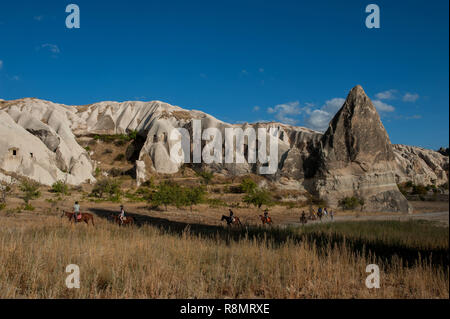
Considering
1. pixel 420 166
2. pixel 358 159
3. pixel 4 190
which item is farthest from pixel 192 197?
pixel 420 166

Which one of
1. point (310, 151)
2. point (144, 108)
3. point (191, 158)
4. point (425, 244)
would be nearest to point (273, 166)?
point (310, 151)

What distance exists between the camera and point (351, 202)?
26.7 meters

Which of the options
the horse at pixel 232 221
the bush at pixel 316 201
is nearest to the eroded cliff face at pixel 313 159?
the bush at pixel 316 201

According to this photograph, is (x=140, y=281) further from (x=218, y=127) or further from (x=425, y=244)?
(x=218, y=127)

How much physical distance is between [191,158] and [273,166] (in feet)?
51.7

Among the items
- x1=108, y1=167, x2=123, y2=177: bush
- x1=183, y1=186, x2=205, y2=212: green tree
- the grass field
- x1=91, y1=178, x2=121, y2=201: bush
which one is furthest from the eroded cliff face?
the grass field

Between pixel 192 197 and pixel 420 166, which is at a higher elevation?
pixel 420 166

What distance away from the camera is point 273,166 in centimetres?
4581

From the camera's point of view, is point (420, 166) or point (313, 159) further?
point (420, 166)

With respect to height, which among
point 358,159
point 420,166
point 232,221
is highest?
point 420,166

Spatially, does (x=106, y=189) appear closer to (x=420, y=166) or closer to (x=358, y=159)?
(x=358, y=159)

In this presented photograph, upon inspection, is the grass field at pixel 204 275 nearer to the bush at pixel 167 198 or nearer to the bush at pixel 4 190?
the bush at pixel 167 198

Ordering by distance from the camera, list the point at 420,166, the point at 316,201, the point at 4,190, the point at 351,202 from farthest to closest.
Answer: the point at 420,166, the point at 316,201, the point at 351,202, the point at 4,190
